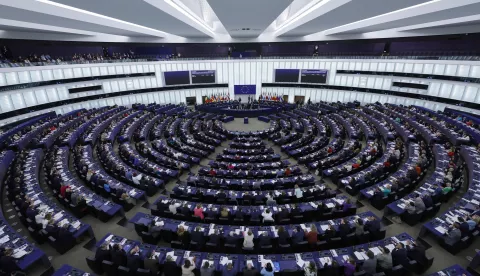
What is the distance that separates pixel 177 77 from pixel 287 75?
19851 millimetres

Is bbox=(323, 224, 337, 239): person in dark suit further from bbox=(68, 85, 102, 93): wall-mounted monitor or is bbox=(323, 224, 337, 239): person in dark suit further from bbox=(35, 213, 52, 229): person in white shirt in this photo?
bbox=(68, 85, 102, 93): wall-mounted monitor

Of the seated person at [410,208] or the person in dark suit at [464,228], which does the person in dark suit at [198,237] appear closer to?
the seated person at [410,208]

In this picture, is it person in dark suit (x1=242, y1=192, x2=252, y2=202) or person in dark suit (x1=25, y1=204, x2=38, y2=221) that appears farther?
person in dark suit (x1=242, y1=192, x2=252, y2=202)

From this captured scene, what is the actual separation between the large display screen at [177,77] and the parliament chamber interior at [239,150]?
14.1 inches

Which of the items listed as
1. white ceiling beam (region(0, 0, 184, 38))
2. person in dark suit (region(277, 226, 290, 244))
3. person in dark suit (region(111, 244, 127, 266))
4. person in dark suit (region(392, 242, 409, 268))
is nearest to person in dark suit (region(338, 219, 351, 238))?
person in dark suit (region(392, 242, 409, 268))

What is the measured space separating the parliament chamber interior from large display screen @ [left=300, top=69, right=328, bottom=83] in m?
0.23

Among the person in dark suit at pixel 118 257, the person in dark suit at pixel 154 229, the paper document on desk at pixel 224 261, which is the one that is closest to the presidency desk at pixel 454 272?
the paper document on desk at pixel 224 261

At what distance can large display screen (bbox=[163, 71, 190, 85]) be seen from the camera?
131ft

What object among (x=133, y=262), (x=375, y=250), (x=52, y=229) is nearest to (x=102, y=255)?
(x=133, y=262)

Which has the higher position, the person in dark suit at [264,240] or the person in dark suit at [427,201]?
the person in dark suit at [427,201]

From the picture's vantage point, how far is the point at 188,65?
40.5 m

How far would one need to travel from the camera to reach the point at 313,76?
4041cm

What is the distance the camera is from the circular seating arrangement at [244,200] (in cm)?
841

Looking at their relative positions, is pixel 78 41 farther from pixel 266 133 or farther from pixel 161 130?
pixel 266 133
